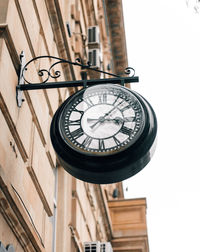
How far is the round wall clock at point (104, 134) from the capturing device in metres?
5.54

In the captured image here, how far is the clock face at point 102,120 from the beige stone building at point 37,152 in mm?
713

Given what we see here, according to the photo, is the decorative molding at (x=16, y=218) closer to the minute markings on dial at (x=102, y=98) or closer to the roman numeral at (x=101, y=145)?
the roman numeral at (x=101, y=145)

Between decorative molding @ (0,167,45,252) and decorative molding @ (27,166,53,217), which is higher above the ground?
decorative molding @ (27,166,53,217)

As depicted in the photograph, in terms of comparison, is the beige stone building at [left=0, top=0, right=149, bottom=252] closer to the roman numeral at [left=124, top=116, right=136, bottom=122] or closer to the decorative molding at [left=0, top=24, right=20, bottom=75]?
the decorative molding at [left=0, top=24, right=20, bottom=75]

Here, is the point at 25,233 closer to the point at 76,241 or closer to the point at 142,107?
the point at 142,107

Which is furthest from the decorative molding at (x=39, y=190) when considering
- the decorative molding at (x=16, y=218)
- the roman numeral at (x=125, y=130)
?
the roman numeral at (x=125, y=130)

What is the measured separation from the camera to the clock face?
5.64m

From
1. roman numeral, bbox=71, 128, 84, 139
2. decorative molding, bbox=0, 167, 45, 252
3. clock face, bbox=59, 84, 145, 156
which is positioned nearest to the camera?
decorative molding, bbox=0, 167, 45, 252

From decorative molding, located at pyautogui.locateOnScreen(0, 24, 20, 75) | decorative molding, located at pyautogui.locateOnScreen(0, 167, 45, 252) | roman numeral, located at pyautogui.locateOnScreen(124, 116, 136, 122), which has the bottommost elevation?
decorative molding, located at pyautogui.locateOnScreen(0, 167, 45, 252)

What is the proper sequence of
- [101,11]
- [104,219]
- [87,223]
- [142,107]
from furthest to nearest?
[101,11] → [104,219] → [87,223] → [142,107]

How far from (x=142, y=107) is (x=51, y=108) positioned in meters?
3.05

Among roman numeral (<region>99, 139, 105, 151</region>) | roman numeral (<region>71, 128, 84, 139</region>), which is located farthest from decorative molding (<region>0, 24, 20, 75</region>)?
roman numeral (<region>99, 139, 105, 151</region>)

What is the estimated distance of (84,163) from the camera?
5527 mm

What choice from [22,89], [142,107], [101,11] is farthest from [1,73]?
[101,11]
